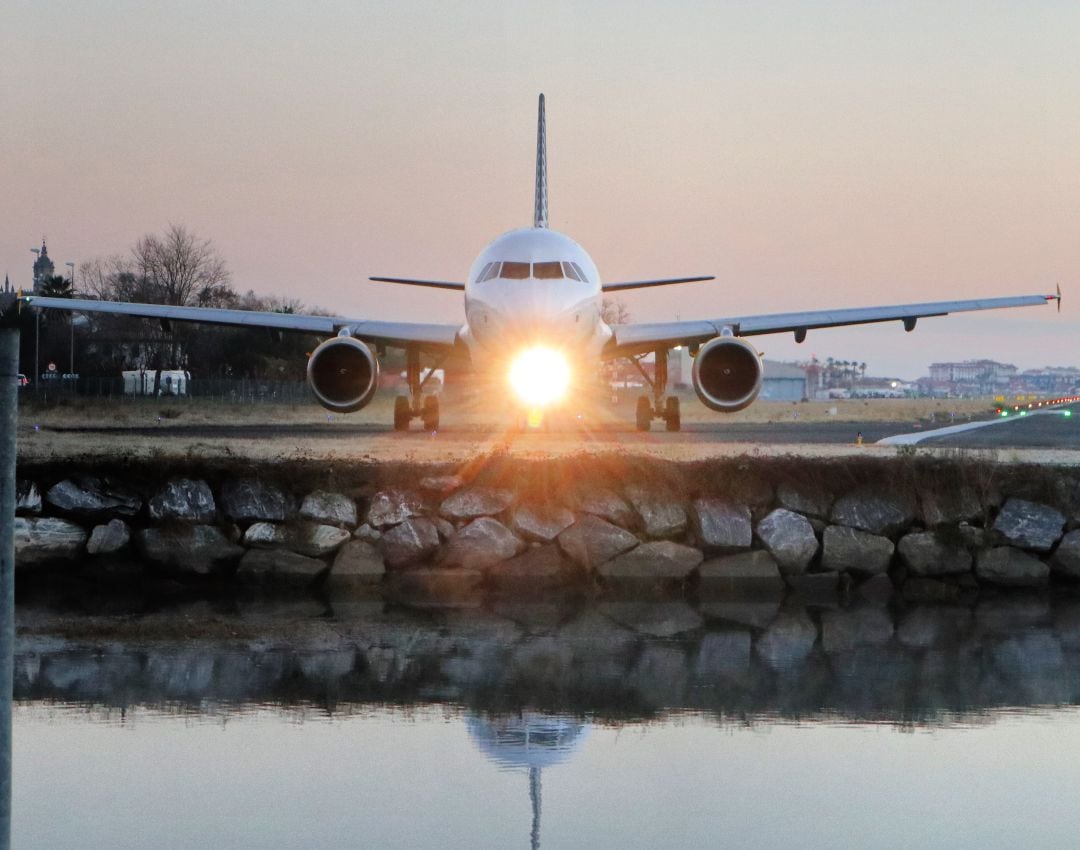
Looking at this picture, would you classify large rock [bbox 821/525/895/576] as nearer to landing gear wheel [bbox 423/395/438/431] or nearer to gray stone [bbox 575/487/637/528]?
gray stone [bbox 575/487/637/528]

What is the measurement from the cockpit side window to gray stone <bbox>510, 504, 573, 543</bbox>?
10.7 meters

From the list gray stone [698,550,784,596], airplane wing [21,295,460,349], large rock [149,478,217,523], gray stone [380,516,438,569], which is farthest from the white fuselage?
large rock [149,478,217,523]

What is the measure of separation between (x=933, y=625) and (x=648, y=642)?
10.2 ft

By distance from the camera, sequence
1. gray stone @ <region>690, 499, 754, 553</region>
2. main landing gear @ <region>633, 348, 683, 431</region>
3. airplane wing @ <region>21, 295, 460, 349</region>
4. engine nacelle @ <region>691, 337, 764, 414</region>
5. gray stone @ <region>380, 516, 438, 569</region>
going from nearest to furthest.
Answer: gray stone @ <region>380, 516, 438, 569</region>, gray stone @ <region>690, 499, 754, 553</region>, engine nacelle @ <region>691, 337, 764, 414</region>, airplane wing @ <region>21, 295, 460, 349</region>, main landing gear @ <region>633, 348, 683, 431</region>

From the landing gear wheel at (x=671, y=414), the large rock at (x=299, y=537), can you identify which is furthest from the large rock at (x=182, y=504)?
the landing gear wheel at (x=671, y=414)

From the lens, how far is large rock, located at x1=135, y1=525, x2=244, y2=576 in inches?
593

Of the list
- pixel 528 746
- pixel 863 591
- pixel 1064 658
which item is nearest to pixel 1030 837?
pixel 528 746

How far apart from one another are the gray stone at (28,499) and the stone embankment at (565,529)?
0.02 meters

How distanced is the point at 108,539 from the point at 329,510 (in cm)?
248

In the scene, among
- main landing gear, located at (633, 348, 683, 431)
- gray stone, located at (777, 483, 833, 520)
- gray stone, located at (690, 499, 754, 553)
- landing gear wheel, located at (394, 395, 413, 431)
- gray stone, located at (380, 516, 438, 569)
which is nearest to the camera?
gray stone, located at (380, 516, 438, 569)

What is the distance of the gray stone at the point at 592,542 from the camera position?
15188 mm

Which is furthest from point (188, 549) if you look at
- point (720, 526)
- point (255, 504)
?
point (720, 526)

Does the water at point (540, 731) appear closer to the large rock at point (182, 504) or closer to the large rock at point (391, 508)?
the large rock at point (391, 508)

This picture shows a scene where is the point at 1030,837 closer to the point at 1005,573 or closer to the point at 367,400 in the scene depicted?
the point at 1005,573
